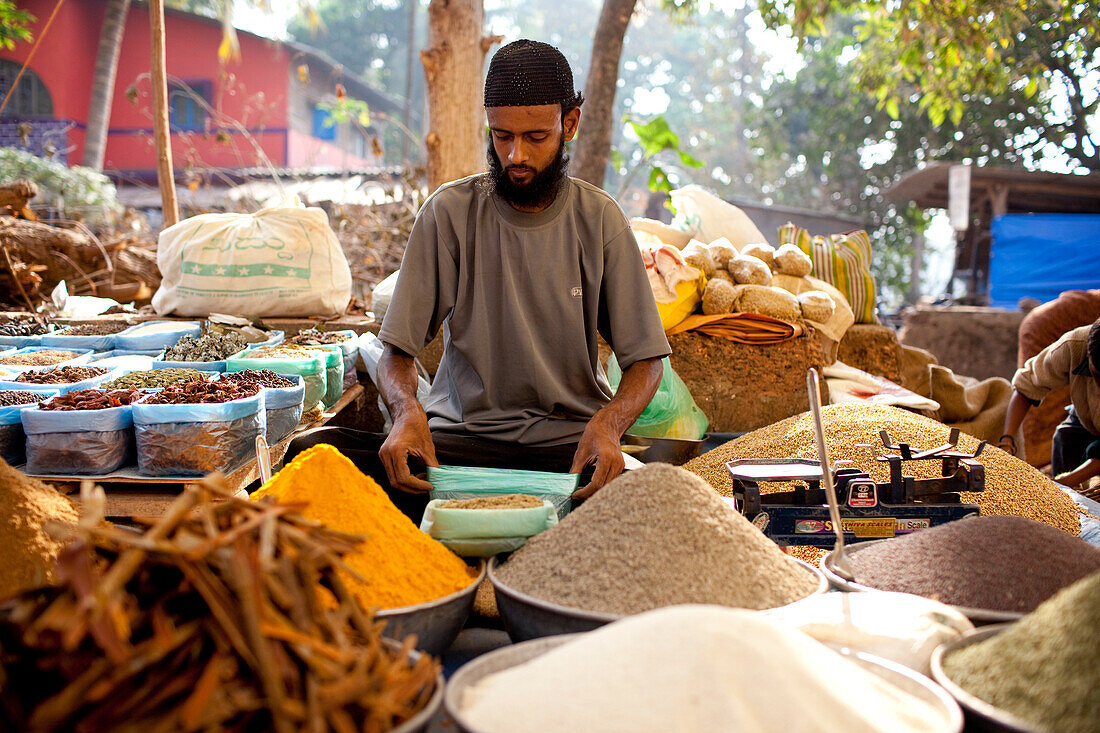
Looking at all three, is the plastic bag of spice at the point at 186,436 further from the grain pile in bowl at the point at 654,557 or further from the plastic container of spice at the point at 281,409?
the grain pile in bowl at the point at 654,557

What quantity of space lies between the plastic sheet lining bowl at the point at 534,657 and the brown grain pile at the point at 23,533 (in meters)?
0.62

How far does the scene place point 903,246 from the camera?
15898 millimetres

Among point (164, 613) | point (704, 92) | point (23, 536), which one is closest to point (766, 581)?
point (164, 613)

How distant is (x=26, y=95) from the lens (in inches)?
482

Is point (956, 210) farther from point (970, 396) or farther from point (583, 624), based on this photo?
point (583, 624)

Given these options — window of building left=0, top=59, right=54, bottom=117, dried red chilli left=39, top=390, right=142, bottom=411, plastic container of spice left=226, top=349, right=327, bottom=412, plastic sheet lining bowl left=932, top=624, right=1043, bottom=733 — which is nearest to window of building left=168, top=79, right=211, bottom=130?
window of building left=0, top=59, right=54, bottom=117

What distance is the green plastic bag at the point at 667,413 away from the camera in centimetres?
280

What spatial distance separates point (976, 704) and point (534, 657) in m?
0.48

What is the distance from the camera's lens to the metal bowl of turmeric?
1029 mm

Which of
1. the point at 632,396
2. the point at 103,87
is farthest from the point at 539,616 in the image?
the point at 103,87

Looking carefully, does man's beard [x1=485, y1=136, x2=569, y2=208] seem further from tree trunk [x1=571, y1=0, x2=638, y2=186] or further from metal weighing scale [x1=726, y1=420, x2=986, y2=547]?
tree trunk [x1=571, y1=0, x2=638, y2=186]

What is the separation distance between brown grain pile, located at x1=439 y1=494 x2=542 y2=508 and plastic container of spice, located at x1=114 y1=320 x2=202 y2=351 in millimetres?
1815

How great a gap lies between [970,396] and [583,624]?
384cm

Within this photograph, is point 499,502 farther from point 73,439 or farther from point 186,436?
point 73,439
